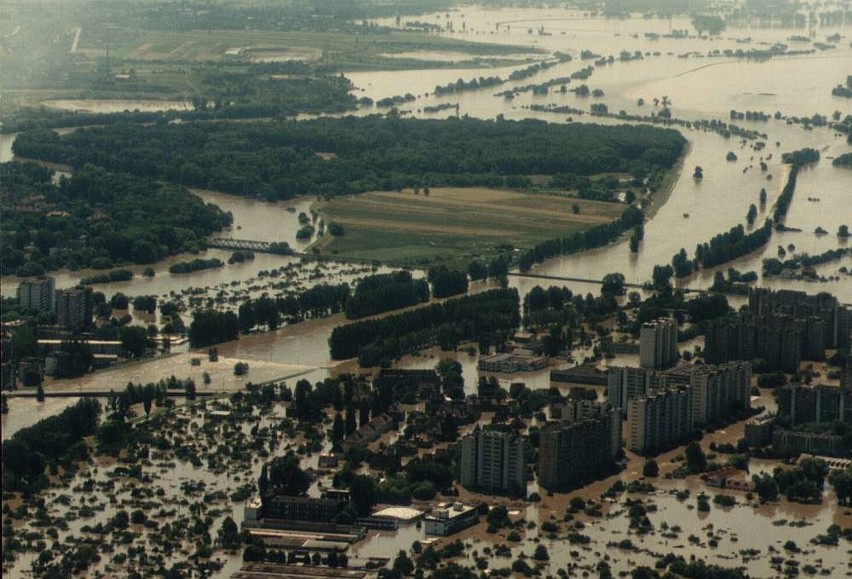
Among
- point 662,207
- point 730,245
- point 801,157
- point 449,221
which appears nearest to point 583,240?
point 730,245

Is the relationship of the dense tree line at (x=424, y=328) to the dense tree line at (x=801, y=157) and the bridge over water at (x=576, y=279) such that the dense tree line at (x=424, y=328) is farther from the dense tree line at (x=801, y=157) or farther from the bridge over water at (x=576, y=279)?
the dense tree line at (x=801, y=157)

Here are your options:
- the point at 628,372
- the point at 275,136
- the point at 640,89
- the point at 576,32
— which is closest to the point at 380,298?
the point at 628,372

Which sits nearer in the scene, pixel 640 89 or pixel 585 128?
pixel 585 128

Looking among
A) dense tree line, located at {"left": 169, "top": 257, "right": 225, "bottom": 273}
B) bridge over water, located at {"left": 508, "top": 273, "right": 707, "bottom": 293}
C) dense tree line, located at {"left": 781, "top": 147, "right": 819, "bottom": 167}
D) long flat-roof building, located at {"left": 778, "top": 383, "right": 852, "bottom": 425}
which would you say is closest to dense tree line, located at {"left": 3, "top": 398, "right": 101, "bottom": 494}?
long flat-roof building, located at {"left": 778, "top": 383, "right": 852, "bottom": 425}

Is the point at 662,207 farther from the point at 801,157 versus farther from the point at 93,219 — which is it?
the point at 93,219

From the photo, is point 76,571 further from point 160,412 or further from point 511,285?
point 511,285

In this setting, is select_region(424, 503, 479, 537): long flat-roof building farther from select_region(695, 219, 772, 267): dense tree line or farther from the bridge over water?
select_region(695, 219, 772, 267): dense tree line

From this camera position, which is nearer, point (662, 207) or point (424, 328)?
point (424, 328)
